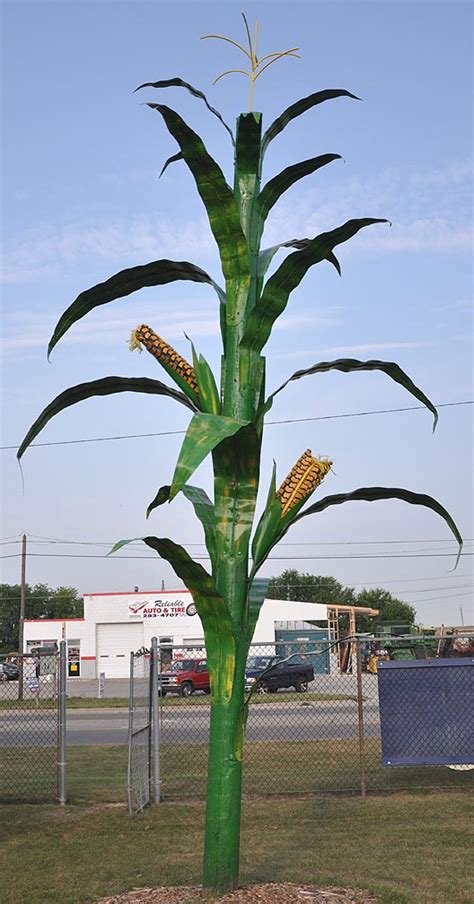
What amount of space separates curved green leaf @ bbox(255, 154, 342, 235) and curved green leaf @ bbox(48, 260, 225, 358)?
47 cm

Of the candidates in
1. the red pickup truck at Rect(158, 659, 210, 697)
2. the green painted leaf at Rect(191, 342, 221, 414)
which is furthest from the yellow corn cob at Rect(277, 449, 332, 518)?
the red pickup truck at Rect(158, 659, 210, 697)

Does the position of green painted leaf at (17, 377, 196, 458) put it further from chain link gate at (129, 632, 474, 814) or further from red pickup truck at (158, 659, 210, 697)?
red pickup truck at (158, 659, 210, 697)

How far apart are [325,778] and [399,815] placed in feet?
9.26

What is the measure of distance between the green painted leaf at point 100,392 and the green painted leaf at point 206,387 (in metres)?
0.21

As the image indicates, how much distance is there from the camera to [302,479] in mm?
4879

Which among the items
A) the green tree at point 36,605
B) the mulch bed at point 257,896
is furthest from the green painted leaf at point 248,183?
the green tree at point 36,605

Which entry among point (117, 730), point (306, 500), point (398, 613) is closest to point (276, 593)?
point (398, 613)

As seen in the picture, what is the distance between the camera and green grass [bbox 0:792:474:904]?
6.66 metres

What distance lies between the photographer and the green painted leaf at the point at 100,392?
4.87 metres

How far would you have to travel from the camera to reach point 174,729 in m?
20.5

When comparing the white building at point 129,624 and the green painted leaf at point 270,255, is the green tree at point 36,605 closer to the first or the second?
the white building at point 129,624

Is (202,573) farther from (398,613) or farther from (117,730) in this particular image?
(398,613)

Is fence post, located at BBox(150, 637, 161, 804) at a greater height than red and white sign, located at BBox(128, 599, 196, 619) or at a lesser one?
lesser

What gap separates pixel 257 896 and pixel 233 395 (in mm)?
2418
